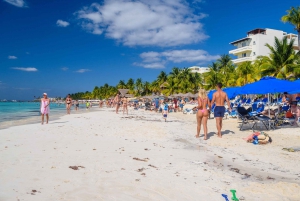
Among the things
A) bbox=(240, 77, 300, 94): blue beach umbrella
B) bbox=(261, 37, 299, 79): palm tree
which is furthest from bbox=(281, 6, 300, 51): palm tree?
bbox=(240, 77, 300, 94): blue beach umbrella

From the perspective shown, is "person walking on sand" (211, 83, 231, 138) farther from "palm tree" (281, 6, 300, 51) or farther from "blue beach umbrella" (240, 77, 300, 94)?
"palm tree" (281, 6, 300, 51)

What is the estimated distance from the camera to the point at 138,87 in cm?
7875

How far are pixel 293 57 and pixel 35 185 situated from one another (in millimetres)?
30428

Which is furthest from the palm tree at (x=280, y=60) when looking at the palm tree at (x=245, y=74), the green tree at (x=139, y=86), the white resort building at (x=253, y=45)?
the green tree at (x=139, y=86)

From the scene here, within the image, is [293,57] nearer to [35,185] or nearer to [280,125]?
[280,125]

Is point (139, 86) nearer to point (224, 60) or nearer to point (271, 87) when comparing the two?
point (224, 60)

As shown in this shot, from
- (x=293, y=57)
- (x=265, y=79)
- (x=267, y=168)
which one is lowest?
(x=267, y=168)

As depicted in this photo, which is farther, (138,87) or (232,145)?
(138,87)

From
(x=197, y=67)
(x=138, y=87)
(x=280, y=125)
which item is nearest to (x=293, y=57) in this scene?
(x=280, y=125)

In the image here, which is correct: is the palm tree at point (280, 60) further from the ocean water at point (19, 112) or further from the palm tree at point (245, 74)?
the ocean water at point (19, 112)

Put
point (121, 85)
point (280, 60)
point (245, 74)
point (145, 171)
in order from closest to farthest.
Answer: point (145, 171) < point (280, 60) < point (245, 74) < point (121, 85)

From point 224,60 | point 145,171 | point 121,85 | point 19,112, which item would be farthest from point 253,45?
point 121,85

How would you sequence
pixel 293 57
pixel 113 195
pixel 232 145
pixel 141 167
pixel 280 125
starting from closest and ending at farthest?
pixel 113 195 < pixel 141 167 < pixel 232 145 < pixel 280 125 < pixel 293 57

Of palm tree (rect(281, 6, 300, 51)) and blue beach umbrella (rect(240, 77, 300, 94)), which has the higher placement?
palm tree (rect(281, 6, 300, 51))
